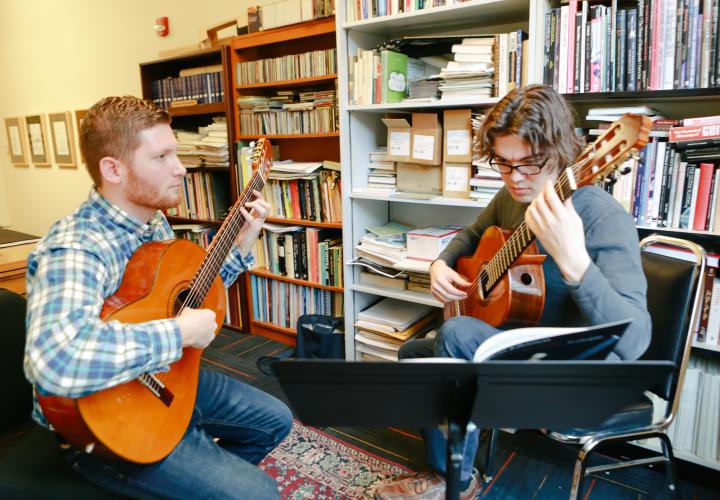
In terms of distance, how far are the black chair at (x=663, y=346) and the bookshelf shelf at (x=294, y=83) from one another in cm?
178

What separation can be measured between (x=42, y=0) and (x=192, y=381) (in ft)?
15.9

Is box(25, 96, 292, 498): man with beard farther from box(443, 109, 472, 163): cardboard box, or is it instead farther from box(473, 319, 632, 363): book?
box(443, 109, 472, 163): cardboard box

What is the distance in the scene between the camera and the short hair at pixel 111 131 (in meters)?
1.21

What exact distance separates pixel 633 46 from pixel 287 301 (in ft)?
7.08

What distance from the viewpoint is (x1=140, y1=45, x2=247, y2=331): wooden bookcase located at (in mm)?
2881

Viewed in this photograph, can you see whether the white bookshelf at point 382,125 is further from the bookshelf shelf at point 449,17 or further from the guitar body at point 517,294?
the guitar body at point 517,294

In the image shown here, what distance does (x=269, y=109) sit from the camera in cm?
278

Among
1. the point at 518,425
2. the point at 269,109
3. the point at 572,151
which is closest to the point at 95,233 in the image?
the point at 518,425

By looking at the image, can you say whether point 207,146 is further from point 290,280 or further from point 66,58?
point 66,58

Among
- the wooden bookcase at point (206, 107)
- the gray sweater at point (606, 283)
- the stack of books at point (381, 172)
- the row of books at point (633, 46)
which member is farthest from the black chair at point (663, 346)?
the wooden bookcase at point (206, 107)

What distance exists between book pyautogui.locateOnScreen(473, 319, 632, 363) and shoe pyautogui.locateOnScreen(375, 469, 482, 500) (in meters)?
0.79

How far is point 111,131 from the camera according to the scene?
1.21m

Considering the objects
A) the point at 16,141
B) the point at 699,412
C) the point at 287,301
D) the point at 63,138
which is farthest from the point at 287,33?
the point at 16,141

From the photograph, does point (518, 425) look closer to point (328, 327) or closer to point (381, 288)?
point (381, 288)
